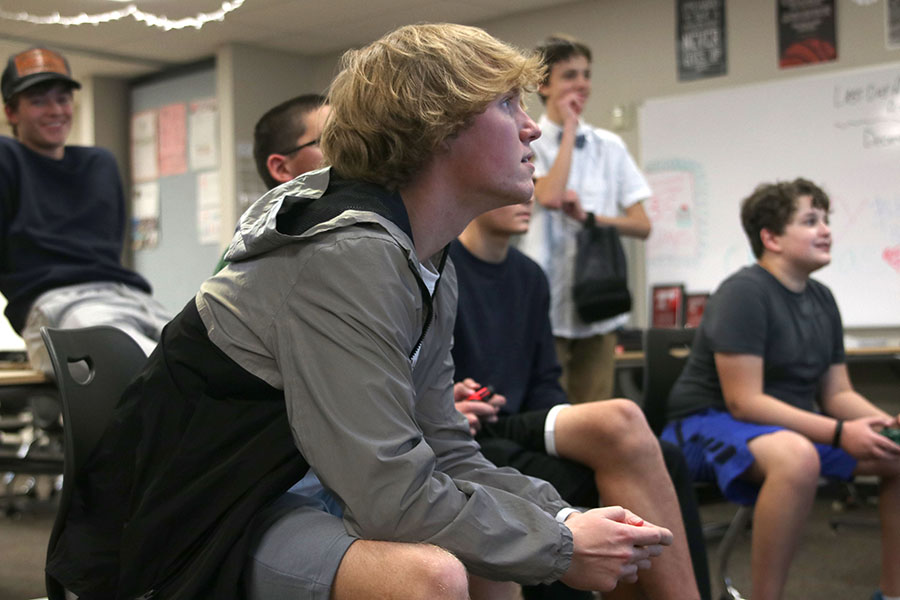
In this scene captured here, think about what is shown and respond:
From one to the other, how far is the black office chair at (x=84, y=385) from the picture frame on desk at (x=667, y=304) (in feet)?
13.4

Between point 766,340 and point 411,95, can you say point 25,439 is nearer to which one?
point 766,340

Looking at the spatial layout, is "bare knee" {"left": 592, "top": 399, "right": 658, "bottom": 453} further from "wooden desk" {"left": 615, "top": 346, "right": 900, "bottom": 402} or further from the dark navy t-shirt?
"wooden desk" {"left": 615, "top": 346, "right": 900, "bottom": 402}

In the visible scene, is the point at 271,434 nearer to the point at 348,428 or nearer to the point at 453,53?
the point at 348,428

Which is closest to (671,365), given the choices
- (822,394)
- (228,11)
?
(822,394)

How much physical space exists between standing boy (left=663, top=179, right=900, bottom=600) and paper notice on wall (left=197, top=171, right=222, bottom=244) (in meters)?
5.02

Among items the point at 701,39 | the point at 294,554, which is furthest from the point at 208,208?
the point at 294,554

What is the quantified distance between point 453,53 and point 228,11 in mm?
5142

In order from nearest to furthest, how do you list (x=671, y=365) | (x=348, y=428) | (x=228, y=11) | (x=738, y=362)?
(x=348, y=428), (x=738, y=362), (x=671, y=365), (x=228, y=11)

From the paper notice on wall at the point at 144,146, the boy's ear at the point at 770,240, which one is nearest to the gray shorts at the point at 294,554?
the boy's ear at the point at 770,240

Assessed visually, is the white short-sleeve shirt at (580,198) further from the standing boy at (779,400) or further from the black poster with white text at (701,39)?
the black poster with white text at (701,39)

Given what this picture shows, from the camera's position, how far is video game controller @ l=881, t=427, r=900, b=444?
238 centimetres

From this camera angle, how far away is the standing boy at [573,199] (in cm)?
307

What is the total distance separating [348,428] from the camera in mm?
1076

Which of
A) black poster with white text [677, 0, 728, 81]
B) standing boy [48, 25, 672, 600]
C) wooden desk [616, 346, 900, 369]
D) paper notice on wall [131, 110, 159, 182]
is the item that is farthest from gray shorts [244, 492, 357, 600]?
paper notice on wall [131, 110, 159, 182]
